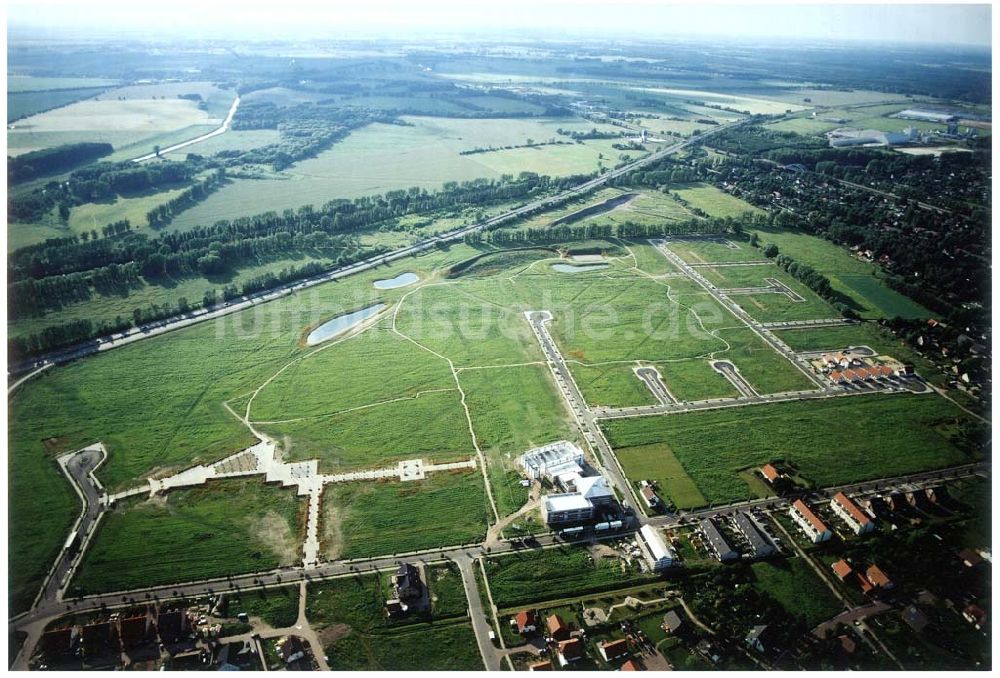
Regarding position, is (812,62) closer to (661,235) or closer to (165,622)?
(661,235)

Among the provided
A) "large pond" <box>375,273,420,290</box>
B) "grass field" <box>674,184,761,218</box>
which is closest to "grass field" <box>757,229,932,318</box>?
"grass field" <box>674,184,761,218</box>

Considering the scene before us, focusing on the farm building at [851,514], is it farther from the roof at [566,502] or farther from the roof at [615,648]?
the roof at [615,648]

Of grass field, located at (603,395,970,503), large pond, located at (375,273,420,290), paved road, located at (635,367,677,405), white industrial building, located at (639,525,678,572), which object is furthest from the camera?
large pond, located at (375,273,420,290)

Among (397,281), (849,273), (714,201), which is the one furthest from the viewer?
(714,201)

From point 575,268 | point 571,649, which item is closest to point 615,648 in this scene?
point 571,649

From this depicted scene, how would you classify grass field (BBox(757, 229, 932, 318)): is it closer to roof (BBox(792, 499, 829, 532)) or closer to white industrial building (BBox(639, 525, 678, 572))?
roof (BBox(792, 499, 829, 532))

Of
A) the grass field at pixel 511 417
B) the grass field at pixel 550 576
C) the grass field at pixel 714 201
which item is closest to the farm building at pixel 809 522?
the grass field at pixel 550 576

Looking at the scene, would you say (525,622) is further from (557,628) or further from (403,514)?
(403,514)
